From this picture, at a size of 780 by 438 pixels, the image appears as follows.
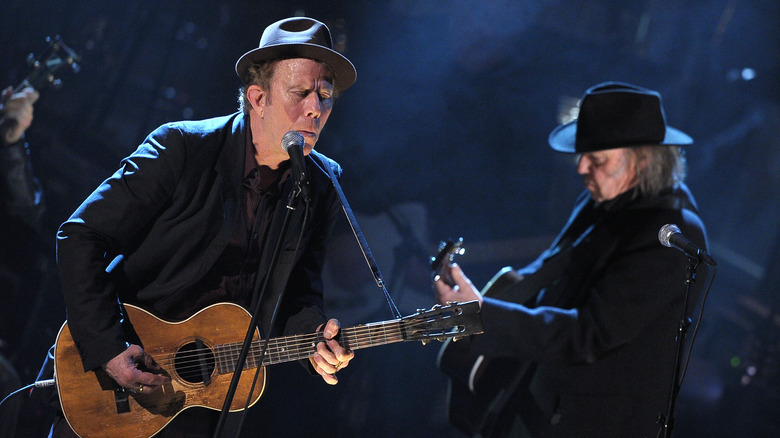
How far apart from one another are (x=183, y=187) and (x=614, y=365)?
2628mm

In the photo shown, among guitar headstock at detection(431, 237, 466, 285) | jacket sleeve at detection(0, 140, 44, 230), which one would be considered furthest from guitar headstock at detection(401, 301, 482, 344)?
jacket sleeve at detection(0, 140, 44, 230)

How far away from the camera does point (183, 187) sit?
9.36 feet

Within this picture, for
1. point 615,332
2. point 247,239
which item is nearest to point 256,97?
point 247,239

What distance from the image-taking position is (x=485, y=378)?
4230 millimetres

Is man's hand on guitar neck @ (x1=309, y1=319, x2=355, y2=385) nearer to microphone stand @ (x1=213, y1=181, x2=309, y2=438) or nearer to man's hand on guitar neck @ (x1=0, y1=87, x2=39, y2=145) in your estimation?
microphone stand @ (x1=213, y1=181, x2=309, y2=438)

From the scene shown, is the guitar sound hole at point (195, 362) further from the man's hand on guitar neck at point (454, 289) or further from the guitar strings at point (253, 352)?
the man's hand on guitar neck at point (454, 289)

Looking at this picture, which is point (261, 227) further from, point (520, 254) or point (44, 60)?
point (520, 254)

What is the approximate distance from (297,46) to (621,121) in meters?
2.11

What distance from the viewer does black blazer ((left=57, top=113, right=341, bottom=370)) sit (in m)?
2.56

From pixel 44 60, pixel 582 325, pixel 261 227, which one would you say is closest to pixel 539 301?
pixel 582 325

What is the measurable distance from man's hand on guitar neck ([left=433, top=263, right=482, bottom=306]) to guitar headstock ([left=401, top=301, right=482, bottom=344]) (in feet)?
3.04

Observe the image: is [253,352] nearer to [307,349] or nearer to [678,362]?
[307,349]

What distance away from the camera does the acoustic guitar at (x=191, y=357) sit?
2592 millimetres

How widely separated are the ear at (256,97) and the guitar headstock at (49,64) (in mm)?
1746
